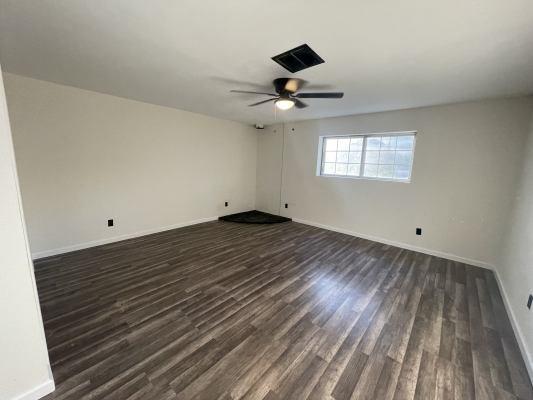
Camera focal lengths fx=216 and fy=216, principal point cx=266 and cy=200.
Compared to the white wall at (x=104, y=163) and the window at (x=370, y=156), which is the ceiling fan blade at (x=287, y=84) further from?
the white wall at (x=104, y=163)

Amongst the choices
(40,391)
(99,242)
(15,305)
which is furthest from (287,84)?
(99,242)

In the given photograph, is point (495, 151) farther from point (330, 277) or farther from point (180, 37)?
point (180, 37)

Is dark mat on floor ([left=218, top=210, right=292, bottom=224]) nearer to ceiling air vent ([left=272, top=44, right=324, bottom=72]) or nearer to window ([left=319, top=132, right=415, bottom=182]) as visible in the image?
window ([left=319, top=132, right=415, bottom=182])

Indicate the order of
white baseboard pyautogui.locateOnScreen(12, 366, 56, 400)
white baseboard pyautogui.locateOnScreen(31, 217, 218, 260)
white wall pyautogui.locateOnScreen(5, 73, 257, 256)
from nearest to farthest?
white baseboard pyautogui.locateOnScreen(12, 366, 56, 400), white wall pyautogui.locateOnScreen(5, 73, 257, 256), white baseboard pyautogui.locateOnScreen(31, 217, 218, 260)

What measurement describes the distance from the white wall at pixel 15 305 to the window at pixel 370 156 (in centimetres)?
→ 440

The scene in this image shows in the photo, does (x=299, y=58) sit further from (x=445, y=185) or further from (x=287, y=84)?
(x=445, y=185)

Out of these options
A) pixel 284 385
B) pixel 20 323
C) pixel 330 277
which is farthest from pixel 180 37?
pixel 330 277

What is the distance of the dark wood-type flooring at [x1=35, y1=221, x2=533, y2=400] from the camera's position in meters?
1.37

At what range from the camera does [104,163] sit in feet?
11.0

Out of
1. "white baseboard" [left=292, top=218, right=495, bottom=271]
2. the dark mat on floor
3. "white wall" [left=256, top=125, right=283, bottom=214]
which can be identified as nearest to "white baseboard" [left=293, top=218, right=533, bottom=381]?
"white baseboard" [left=292, top=218, right=495, bottom=271]

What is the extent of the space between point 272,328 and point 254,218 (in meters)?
3.46

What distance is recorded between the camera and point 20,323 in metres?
1.15

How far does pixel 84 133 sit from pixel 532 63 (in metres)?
5.13

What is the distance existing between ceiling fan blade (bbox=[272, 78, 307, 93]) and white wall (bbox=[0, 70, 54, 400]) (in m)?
2.18
